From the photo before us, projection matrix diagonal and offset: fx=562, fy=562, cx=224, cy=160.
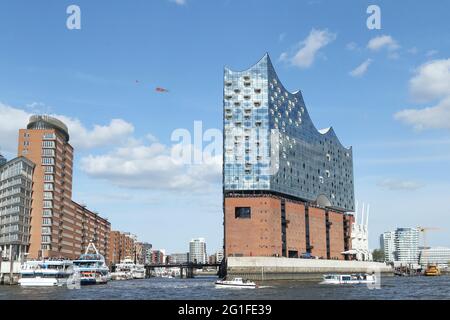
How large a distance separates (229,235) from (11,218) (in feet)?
237

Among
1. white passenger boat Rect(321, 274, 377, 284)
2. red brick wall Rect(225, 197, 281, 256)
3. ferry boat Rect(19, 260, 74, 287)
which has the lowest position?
white passenger boat Rect(321, 274, 377, 284)

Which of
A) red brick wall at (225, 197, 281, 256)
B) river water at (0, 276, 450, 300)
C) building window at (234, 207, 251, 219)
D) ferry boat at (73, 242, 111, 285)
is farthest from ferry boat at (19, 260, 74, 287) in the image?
building window at (234, 207, 251, 219)

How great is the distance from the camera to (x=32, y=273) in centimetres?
12862

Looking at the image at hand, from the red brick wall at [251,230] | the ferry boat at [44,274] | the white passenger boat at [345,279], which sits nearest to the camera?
the ferry boat at [44,274]

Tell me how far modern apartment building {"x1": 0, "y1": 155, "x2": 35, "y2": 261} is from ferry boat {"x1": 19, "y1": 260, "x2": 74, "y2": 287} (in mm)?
48246

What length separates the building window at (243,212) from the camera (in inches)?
7702

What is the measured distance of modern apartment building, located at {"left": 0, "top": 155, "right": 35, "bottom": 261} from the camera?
181087 millimetres

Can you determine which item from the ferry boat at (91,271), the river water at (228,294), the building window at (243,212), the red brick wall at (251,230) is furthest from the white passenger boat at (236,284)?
the building window at (243,212)

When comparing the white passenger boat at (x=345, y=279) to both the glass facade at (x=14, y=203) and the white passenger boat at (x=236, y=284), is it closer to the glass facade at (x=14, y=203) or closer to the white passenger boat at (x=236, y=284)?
the white passenger boat at (x=236, y=284)

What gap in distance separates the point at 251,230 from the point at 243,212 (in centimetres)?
701

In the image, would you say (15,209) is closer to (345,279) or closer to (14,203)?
(14,203)

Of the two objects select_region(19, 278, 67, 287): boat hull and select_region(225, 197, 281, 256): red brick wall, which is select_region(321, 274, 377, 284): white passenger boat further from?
select_region(19, 278, 67, 287): boat hull

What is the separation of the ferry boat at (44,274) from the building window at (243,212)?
238ft
